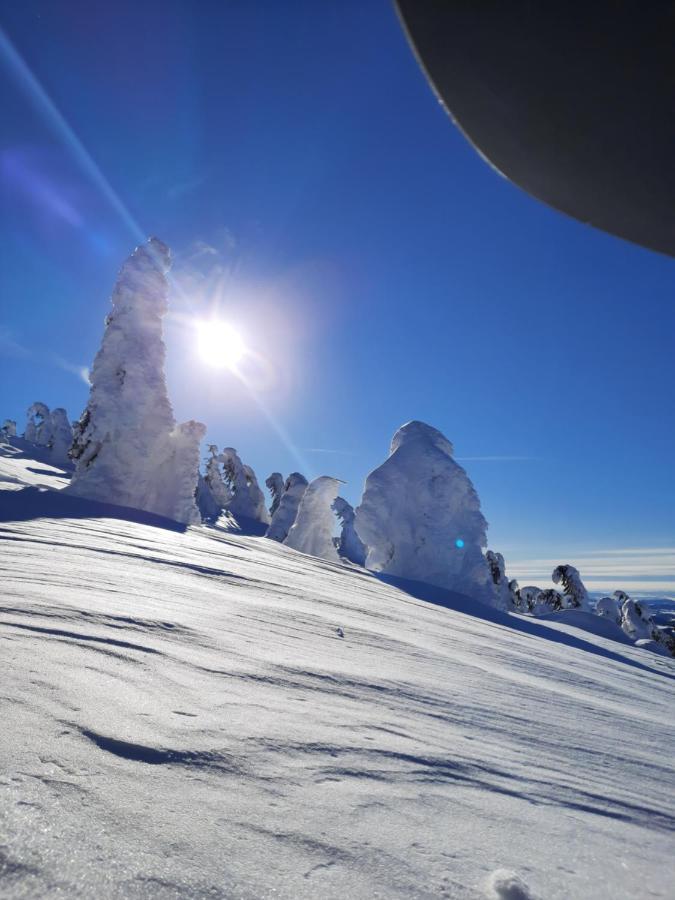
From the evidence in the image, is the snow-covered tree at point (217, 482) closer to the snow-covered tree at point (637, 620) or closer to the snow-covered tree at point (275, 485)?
the snow-covered tree at point (275, 485)

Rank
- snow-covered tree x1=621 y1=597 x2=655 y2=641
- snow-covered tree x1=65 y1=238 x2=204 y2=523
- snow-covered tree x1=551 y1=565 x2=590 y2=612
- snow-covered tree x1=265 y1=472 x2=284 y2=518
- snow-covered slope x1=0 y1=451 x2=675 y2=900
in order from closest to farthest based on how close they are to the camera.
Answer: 1. snow-covered slope x1=0 y1=451 x2=675 y2=900
2. snow-covered tree x1=65 y1=238 x2=204 y2=523
3. snow-covered tree x1=551 y1=565 x2=590 y2=612
4. snow-covered tree x1=621 y1=597 x2=655 y2=641
5. snow-covered tree x1=265 y1=472 x2=284 y2=518

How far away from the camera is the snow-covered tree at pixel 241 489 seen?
4762 centimetres

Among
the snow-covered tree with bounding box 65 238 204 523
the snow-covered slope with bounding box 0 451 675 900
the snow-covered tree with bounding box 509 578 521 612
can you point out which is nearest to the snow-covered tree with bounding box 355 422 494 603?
the snow-covered tree with bounding box 65 238 204 523

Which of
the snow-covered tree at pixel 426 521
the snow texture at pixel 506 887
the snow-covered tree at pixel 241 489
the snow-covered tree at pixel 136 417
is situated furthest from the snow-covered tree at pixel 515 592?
the snow texture at pixel 506 887

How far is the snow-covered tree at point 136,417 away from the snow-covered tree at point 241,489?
94.6ft

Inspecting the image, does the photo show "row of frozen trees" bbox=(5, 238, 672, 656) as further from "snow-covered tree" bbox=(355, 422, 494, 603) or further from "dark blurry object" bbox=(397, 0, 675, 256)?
"dark blurry object" bbox=(397, 0, 675, 256)

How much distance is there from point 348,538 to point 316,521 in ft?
72.0

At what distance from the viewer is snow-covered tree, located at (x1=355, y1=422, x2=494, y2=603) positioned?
17609mm

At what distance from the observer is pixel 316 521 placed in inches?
1008

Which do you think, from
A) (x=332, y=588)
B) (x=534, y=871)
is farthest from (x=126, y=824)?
(x=332, y=588)

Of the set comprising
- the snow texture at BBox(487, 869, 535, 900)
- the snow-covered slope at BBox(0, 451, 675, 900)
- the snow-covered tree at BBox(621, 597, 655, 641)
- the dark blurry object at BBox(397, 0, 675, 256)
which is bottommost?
the snow-covered slope at BBox(0, 451, 675, 900)

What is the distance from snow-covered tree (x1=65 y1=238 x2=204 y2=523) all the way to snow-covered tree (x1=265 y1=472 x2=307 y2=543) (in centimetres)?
1625

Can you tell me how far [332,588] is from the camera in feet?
25.0

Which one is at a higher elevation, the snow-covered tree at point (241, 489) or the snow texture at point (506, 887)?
the snow-covered tree at point (241, 489)
